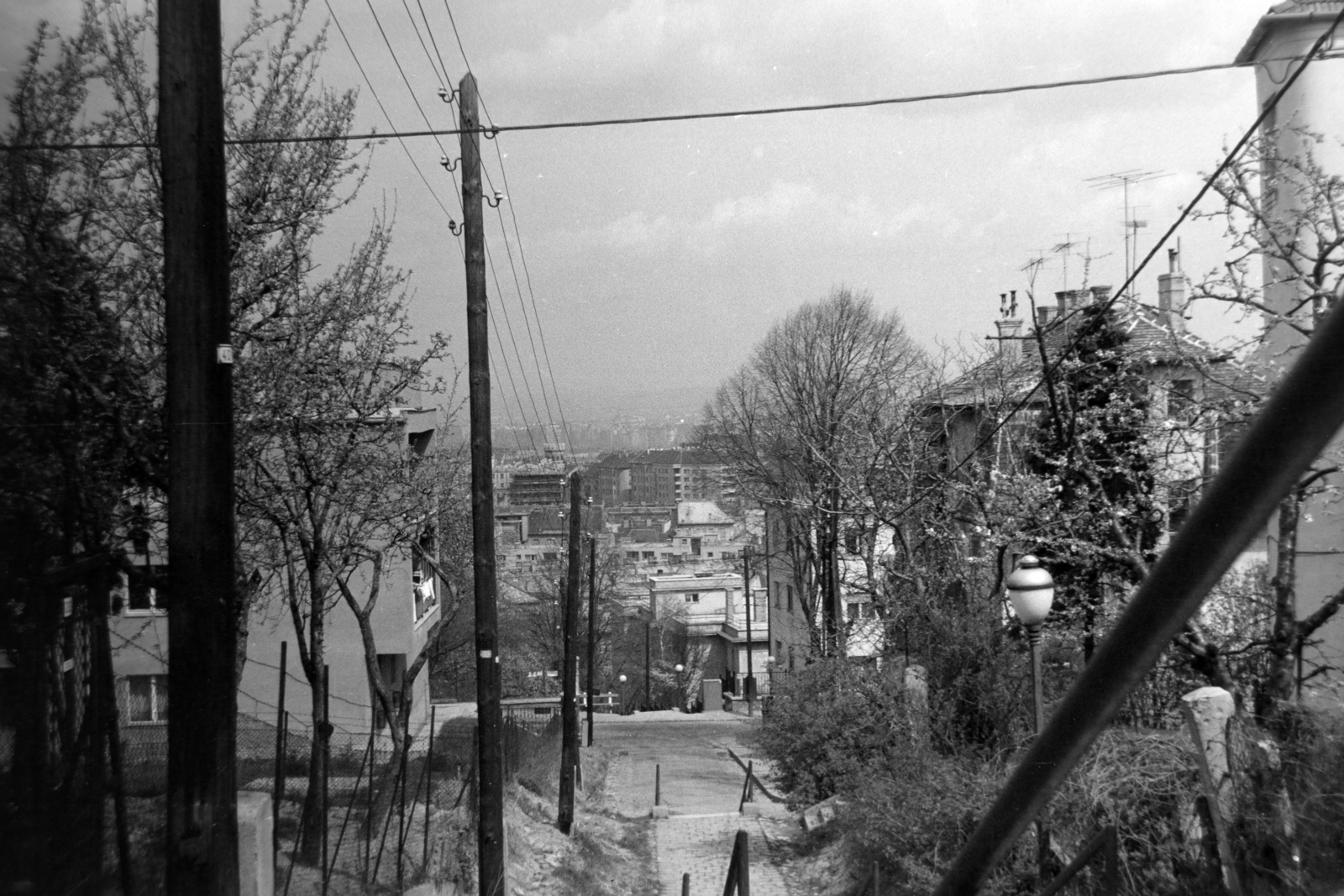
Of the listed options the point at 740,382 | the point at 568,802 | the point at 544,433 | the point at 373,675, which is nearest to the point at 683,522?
the point at 740,382

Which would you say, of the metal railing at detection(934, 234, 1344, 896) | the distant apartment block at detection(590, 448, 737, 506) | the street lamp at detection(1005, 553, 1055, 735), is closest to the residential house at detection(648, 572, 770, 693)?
the distant apartment block at detection(590, 448, 737, 506)

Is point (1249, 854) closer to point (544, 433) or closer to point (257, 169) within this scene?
point (257, 169)

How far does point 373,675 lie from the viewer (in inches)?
539

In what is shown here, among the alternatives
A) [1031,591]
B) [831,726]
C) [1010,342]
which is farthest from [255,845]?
[1010,342]

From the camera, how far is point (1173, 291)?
57.4 feet

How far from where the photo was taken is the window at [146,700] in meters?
6.18

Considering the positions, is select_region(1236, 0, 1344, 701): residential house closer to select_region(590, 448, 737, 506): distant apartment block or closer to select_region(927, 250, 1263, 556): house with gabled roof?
select_region(927, 250, 1263, 556): house with gabled roof

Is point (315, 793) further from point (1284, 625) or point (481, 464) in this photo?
point (1284, 625)

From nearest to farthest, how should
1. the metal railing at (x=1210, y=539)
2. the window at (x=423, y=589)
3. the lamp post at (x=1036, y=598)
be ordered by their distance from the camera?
the metal railing at (x=1210, y=539)
the lamp post at (x=1036, y=598)
the window at (x=423, y=589)

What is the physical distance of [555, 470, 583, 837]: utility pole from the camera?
18094 millimetres

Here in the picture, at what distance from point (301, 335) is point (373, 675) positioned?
5029mm

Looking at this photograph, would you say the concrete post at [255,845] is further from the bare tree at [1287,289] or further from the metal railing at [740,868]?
the bare tree at [1287,289]

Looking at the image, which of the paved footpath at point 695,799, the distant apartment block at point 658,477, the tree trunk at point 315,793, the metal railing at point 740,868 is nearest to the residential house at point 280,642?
the tree trunk at point 315,793

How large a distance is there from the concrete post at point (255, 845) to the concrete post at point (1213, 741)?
535cm
